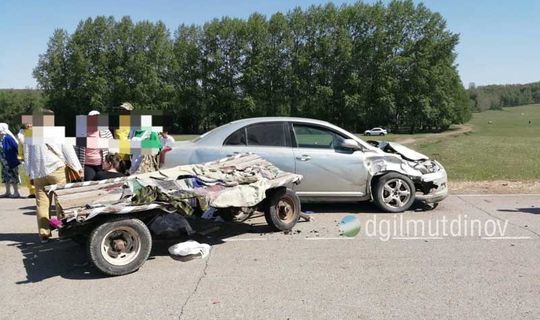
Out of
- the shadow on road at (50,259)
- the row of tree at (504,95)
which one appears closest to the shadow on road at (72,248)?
the shadow on road at (50,259)

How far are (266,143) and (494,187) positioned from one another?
20.6ft

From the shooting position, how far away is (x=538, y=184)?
1209 cm

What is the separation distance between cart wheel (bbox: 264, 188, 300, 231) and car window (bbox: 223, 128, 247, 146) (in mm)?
1484

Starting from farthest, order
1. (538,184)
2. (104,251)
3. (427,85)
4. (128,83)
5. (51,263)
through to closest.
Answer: (128,83)
(427,85)
(538,184)
(51,263)
(104,251)

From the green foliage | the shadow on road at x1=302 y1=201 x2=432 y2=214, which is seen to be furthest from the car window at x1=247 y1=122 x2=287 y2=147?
the green foliage

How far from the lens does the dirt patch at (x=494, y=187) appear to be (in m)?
11.0

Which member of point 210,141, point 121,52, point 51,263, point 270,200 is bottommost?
point 51,263

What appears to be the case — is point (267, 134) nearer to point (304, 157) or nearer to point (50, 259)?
point (304, 157)

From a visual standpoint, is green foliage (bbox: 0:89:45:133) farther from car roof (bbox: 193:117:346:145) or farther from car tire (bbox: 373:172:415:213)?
car tire (bbox: 373:172:415:213)

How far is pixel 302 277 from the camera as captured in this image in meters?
5.14

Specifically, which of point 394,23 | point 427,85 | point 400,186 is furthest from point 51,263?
point 394,23

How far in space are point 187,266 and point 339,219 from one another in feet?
10.3

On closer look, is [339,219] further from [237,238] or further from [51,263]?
[51,263]

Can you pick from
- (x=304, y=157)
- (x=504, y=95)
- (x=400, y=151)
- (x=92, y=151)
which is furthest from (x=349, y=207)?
(x=504, y=95)
